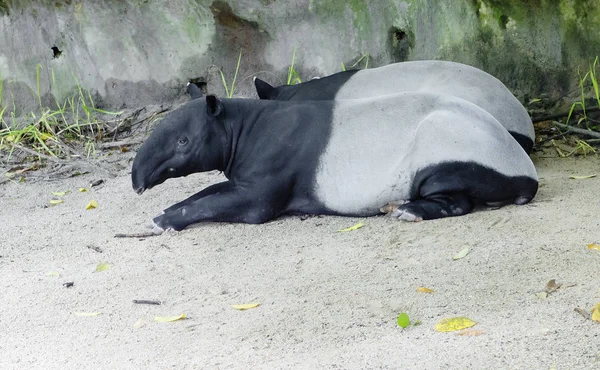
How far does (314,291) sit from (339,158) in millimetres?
1548

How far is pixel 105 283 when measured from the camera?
455cm

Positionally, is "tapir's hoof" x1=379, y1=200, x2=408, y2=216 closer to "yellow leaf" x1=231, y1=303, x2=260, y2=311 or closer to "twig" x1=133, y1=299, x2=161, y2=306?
"yellow leaf" x1=231, y1=303, x2=260, y2=311

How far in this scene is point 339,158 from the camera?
17.9 ft

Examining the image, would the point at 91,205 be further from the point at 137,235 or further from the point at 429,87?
the point at 429,87

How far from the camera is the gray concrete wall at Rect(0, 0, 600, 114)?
738 centimetres

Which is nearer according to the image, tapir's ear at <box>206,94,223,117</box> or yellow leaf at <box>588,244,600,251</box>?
yellow leaf at <box>588,244,600,251</box>

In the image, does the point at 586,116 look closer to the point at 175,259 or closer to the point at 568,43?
the point at 568,43

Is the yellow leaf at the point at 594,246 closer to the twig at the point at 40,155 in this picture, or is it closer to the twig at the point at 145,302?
the twig at the point at 145,302

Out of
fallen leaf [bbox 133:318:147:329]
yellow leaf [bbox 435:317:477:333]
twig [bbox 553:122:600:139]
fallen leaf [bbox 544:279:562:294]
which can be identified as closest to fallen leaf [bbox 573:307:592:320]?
fallen leaf [bbox 544:279:562:294]

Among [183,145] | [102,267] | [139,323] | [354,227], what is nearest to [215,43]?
[183,145]

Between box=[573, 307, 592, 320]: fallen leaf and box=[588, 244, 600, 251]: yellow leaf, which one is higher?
box=[573, 307, 592, 320]: fallen leaf

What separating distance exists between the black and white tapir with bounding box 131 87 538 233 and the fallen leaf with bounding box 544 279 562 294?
149 centimetres

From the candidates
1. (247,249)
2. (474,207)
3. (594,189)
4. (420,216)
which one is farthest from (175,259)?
(594,189)

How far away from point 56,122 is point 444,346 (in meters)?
5.93
